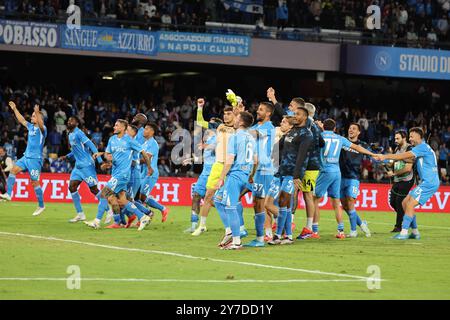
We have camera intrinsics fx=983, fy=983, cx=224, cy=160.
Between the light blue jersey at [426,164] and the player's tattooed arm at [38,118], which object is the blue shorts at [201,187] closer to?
the light blue jersey at [426,164]

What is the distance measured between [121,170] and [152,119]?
17901 millimetres

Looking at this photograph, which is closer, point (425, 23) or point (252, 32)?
point (252, 32)

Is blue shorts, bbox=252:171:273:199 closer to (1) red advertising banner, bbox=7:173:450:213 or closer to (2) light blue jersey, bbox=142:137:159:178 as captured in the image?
(2) light blue jersey, bbox=142:137:159:178

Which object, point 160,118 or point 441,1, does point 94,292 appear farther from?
point 441,1

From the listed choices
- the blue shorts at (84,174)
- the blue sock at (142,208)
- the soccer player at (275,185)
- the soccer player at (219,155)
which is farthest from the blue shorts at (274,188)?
the blue shorts at (84,174)

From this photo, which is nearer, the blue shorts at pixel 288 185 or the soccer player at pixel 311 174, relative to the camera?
the blue shorts at pixel 288 185

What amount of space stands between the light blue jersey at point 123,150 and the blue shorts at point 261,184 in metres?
3.73

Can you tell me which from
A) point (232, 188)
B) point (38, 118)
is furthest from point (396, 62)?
point (232, 188)

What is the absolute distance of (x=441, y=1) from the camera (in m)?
45.6

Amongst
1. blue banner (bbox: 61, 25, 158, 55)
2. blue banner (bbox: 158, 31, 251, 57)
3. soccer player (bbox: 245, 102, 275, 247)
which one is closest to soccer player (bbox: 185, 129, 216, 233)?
soccer player (bbox: 245, 102, 275, 247)

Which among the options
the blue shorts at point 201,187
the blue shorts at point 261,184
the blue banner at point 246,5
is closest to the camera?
the blue shorts at point 261,184

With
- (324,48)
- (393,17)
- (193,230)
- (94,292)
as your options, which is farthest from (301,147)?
(393,17)

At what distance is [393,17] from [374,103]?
19.0ft

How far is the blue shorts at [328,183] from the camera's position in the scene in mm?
20391
